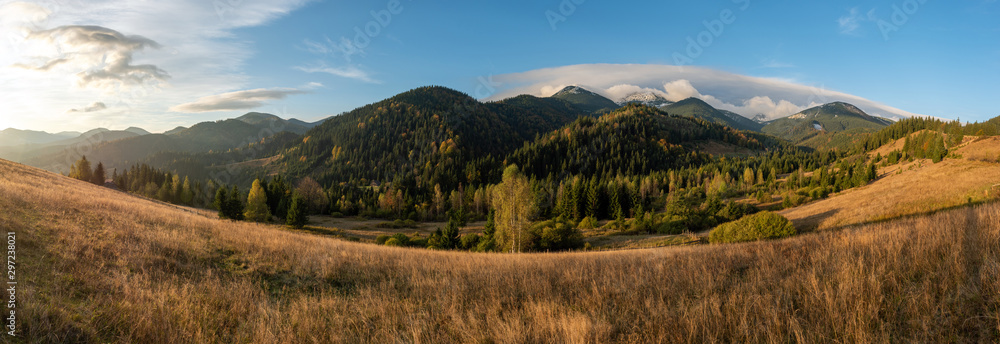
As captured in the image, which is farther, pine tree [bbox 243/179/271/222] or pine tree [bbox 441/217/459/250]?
pine tree [bbox 243/179/271/222]

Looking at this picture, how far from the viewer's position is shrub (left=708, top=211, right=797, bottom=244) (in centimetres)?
2542

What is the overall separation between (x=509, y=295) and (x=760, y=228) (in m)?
28.5

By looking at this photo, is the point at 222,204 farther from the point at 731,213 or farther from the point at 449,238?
the point at 731,213

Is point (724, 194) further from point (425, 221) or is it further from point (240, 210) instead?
point (240, 210)

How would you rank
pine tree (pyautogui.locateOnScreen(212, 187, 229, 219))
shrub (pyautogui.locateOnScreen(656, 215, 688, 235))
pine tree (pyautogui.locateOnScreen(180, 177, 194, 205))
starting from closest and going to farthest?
shrub (pyautogui.locateOnScreen(656, 215, 688, 235)) → pine tree (pyautogui.locateOnScreen(212, 187, 229, 219)) → pine tree (pyautogui.locateOnScreen(180, 177, 194, 205))

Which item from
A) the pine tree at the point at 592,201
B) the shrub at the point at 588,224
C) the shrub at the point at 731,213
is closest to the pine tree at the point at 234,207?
the shrub at the point at 588,224

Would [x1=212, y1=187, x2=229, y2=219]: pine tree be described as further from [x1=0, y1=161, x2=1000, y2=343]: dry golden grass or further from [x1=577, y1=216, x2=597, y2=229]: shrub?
[x1=577, y1=216, x2=597, y2=229]: shrub

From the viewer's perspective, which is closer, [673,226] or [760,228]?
[760,228]

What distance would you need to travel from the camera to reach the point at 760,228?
26328 mm

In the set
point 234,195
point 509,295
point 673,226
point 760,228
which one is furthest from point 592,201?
point 509,295

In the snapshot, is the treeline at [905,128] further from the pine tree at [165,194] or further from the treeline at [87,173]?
the treeline at [87,173]

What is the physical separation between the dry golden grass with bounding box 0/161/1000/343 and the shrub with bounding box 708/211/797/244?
19.4 m

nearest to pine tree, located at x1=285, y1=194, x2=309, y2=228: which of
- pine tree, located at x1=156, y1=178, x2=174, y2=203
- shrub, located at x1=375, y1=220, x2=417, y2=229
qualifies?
shrub, located at x1=375, y1=220, x2=417, y2=229

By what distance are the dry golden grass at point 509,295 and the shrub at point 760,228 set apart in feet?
63.7
